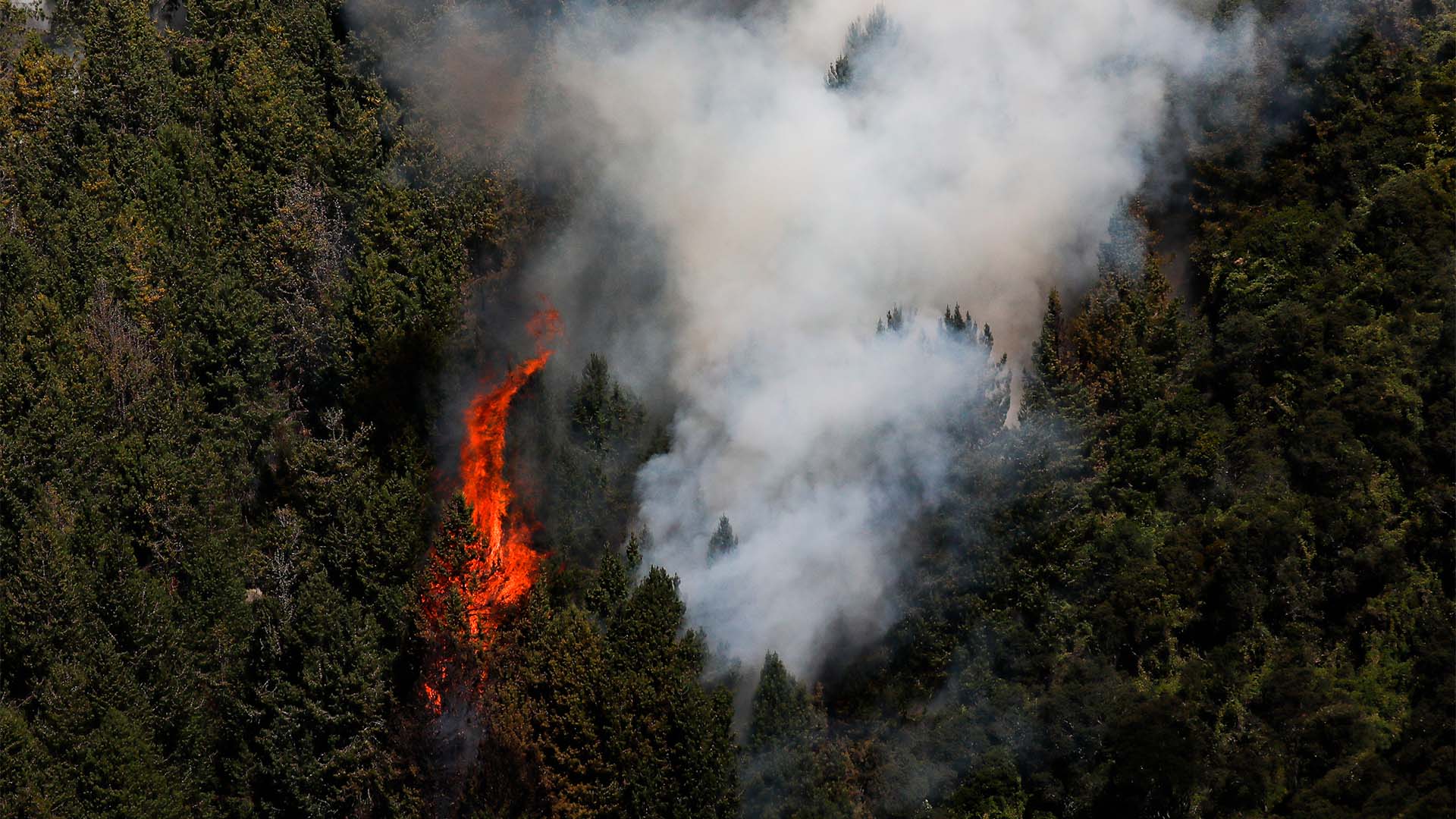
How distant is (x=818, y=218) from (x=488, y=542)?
11.3m

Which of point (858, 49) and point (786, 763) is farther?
point (858, 49)

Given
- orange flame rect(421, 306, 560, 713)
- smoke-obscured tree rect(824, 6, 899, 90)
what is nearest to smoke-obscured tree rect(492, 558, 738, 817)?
orange flame rect(421, 306, 560, 713)

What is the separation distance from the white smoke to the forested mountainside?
0.80 meters

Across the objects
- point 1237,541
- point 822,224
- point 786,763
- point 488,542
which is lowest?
point 786,763

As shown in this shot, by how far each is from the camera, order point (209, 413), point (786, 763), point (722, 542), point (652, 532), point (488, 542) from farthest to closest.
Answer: point (209, 413) < point (488, 542) < point (652, 532) < point (722, 542) < point (786, 763)

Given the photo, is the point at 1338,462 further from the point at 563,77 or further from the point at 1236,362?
the point at 563,77

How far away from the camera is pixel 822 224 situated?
184 ft

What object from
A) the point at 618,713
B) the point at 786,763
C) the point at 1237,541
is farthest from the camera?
the point at 1237,541

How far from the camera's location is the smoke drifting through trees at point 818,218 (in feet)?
165

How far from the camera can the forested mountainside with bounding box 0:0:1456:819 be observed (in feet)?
157

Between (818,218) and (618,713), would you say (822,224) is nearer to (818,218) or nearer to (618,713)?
(818,218)

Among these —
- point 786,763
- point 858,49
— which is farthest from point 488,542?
point 858,49

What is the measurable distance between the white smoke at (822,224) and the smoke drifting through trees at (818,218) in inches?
2.0

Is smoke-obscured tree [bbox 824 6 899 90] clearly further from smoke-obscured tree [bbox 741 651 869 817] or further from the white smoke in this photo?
smoke-obscured tree [bbox 741 651 869 817]
